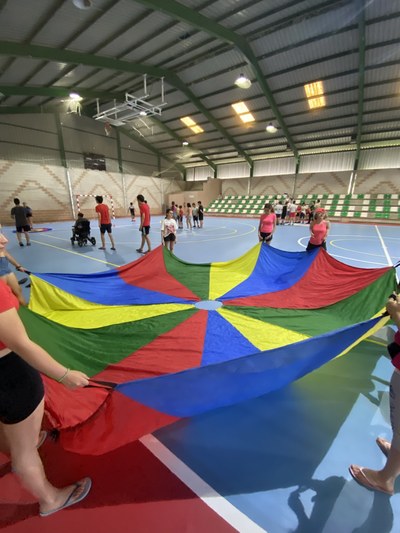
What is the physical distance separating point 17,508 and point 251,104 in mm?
17813

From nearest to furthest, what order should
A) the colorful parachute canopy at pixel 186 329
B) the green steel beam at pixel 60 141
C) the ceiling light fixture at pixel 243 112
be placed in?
the colorful parachute canopy at pixel 186 329 < the ceiling light fixture at pixel 243 112 < the green steel beam at pixel 60 141

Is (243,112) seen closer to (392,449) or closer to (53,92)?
(53,92)

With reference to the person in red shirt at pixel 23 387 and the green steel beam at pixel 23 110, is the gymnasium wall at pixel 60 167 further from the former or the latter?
the person in red shirt at pixel 23 387

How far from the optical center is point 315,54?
11086mm

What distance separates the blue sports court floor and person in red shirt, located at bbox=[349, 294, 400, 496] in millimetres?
44

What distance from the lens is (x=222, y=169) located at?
23312mm

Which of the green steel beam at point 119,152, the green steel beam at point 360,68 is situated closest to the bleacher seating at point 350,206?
the green steel beam at point 360,68

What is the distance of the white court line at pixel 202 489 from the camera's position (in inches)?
48.1

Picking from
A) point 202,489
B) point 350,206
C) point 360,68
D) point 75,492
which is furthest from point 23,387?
point 350,206

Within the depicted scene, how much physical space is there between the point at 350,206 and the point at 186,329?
60.1ft

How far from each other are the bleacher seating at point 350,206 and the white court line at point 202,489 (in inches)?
711

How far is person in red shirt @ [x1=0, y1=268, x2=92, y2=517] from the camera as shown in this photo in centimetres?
91

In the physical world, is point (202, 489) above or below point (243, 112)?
below

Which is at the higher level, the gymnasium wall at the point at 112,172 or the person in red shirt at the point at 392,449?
the gymnasium wall at the point at 112,172
